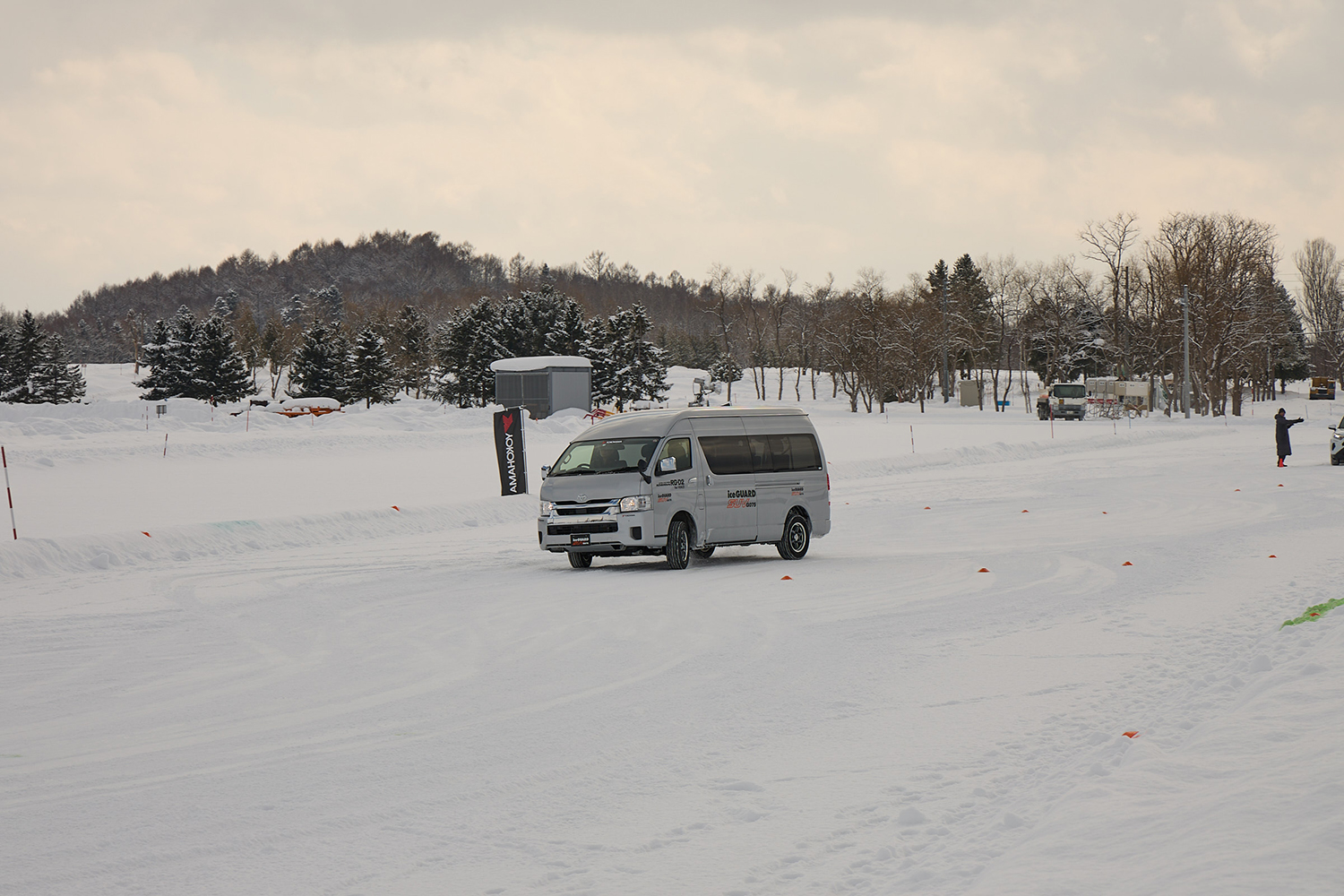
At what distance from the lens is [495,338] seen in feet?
305

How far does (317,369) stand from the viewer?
291ft

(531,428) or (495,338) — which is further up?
(495,338)

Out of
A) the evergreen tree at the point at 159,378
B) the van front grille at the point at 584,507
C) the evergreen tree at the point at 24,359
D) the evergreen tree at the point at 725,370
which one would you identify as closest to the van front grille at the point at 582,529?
the van front grille at the point at 584,507

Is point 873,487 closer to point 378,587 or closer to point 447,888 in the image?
point 378,587

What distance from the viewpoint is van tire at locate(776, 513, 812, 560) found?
712 inches

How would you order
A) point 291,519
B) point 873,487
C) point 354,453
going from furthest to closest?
point 354,453 → point 873,487 → point 291,519

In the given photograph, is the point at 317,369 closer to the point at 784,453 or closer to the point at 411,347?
the point at 411,347

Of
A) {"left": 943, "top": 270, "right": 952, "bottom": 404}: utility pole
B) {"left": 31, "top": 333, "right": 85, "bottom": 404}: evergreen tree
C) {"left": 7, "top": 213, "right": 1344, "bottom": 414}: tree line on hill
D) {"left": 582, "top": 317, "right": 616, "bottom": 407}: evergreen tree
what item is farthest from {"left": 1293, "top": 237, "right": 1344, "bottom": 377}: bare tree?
{"left": 31, "top": 333, "right": 85, "bottom": 404}: evergreen tree

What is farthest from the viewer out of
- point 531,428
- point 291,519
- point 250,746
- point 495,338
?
point 495,338

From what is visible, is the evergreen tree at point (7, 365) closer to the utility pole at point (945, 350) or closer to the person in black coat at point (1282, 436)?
the utility pole at point (945, 350)

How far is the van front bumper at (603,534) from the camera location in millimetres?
16375

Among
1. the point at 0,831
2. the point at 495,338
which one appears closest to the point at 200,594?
the point at 0,831

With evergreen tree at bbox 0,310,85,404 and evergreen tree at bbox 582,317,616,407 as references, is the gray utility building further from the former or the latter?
evergreen tree at bbox 0,310,85,404

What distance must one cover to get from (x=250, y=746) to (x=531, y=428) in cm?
4699
